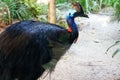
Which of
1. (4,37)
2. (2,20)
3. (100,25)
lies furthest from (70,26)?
(100,25)

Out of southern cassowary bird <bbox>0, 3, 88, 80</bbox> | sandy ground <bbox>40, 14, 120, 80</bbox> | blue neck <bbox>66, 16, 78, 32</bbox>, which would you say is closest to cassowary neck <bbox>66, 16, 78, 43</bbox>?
blue neck <bbox>66, 16, 78, 32</bbox>

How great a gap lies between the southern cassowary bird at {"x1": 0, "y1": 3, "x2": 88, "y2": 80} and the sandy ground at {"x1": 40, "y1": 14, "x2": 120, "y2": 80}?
880 millimetres

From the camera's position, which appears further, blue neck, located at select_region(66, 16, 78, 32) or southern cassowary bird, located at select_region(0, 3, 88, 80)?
blue neck, located at select_region(66, 16, 78, 32)

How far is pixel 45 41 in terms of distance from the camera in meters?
3.47

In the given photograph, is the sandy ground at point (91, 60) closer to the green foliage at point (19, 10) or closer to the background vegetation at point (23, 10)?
the background vegetation at point (23, 10)

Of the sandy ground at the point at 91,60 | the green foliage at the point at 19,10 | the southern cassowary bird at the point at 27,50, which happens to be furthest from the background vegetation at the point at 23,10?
the southern cassowary bird at the point at 27,50

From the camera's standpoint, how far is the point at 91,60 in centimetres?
529

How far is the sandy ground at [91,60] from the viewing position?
14.8 feet

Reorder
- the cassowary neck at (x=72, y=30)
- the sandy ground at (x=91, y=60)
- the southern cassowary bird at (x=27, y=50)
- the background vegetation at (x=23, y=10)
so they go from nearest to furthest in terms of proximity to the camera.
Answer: the southern cassowary bird at (x=27, y=50), the cassowary neck at (x=72, y=30), the sandy ground at (x=91, y=60), the background vegetation at (x=23, y=10)

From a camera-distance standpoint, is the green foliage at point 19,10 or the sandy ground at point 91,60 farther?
the green foliage at point 19,10

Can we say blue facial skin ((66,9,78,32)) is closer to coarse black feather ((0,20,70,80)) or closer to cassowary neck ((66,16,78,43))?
cassowary neck ((66,16,78,43))

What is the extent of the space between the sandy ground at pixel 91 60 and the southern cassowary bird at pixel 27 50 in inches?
34.6

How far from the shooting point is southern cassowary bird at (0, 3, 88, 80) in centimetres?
342

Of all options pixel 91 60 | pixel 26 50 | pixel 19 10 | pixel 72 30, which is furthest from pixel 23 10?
pixel 26 50
